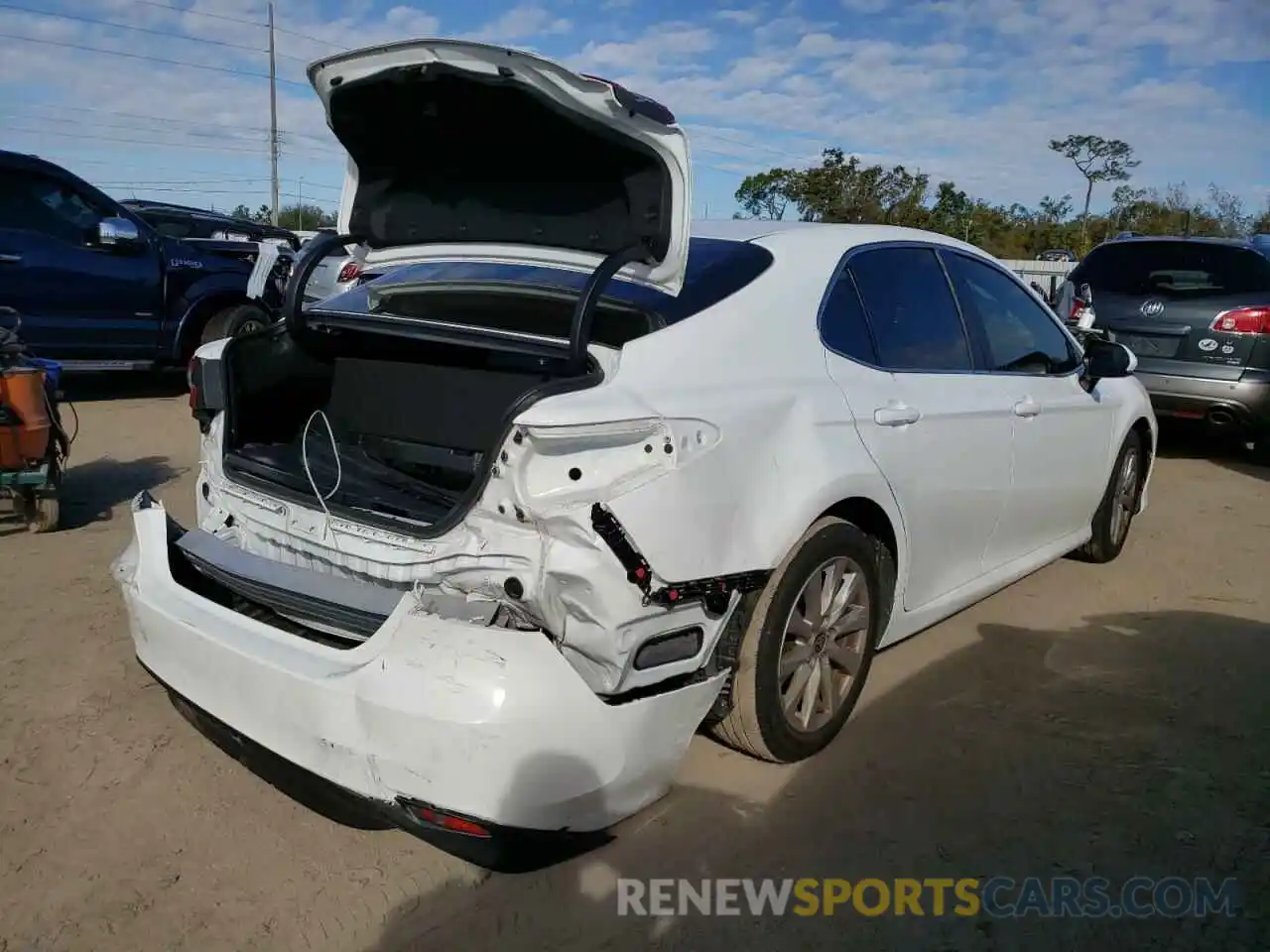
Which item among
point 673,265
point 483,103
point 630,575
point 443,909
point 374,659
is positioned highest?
point 483,103

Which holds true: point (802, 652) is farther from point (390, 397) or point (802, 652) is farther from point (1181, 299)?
point (1181, 299)

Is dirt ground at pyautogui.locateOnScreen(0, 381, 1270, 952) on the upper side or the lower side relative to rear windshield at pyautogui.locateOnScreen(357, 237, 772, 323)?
lower

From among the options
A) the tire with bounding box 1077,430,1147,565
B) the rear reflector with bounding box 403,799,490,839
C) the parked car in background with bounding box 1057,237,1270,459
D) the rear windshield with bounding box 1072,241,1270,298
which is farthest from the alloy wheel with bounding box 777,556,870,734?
the rear windshield with bounding box 1072,241,1270,298

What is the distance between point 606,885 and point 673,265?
1.62 meters

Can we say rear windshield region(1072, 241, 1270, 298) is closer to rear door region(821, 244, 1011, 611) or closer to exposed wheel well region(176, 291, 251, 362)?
rear door region(821, 244, 1011, 611)

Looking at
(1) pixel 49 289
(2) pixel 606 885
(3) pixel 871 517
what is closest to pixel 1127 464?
(3) pixel 871 517

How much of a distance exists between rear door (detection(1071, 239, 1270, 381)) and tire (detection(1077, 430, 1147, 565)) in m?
2.66

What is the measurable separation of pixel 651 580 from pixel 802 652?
86 centimetres

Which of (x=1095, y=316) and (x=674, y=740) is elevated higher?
(x=1095, y=316)

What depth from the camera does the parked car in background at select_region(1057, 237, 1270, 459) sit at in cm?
755

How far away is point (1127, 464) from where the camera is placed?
5363 millimetres

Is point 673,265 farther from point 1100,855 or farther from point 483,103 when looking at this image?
point 1100,855

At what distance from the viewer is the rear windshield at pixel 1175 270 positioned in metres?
7.89

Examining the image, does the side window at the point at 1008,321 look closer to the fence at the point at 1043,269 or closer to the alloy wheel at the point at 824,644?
the alloy wheel at the point at 824,644
